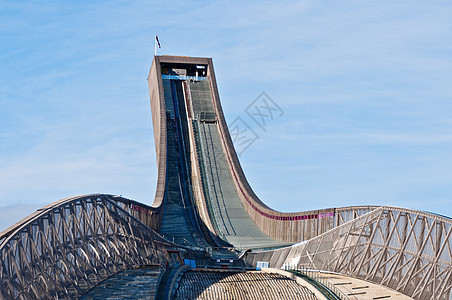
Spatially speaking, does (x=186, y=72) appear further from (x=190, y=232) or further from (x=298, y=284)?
(x=298, y=284)

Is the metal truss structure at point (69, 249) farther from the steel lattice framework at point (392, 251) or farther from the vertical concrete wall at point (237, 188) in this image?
the vertical concrete wall at point (237, 188)

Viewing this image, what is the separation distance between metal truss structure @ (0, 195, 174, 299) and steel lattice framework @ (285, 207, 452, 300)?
618 inches

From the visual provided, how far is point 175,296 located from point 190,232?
121 feet

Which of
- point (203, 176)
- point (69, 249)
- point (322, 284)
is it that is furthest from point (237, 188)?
point (69, 249)

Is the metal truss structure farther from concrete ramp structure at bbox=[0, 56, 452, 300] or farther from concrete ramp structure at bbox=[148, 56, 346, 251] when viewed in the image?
Result: concrete ramp structure at bbox=[148, 56, 346, 251]

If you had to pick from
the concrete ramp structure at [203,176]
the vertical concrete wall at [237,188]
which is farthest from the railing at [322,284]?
the concrete ramp structure at [203,176]

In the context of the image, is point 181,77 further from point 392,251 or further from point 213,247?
point 392,251

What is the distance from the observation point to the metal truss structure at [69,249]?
4266 centimetres

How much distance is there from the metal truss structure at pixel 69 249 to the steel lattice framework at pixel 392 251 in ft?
51.5

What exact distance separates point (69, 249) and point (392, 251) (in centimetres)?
2573

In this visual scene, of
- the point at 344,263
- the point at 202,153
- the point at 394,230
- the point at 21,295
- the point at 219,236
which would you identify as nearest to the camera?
the point at 21,295

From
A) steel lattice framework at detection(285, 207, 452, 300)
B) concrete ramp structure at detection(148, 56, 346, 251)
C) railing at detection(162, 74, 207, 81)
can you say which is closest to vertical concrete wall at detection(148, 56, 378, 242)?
concrete ramp structure at detection(148, 56, 346, 251)

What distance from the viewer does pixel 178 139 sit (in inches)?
4505

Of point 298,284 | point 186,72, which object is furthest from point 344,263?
point 186,72
